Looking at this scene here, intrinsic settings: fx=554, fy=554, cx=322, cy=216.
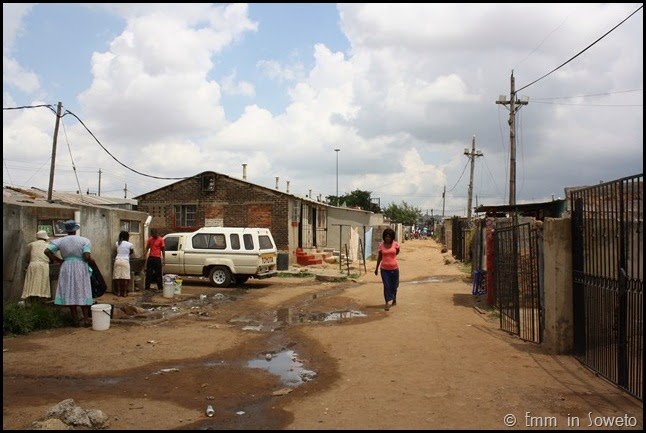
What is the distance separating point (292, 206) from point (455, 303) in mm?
15879

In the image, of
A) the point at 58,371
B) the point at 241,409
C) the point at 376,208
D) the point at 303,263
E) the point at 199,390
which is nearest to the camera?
the point at 241,409

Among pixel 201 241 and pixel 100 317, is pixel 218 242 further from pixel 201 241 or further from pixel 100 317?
pixel 100 317

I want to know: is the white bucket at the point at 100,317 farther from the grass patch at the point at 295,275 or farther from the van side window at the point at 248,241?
the grass patch at the point at 295,275

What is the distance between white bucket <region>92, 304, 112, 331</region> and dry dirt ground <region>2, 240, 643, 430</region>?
14 centimetres

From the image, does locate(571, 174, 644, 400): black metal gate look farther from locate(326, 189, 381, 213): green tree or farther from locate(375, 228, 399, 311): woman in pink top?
locate(326, 189, 381, 213): green tree

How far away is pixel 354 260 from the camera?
1247 inches

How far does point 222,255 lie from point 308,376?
11557 millimetres

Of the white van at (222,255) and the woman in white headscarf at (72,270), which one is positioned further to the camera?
the white van at (222,255)

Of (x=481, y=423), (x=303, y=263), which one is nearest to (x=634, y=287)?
(x=481, y=423)

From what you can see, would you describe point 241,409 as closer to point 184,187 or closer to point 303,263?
point 303,263

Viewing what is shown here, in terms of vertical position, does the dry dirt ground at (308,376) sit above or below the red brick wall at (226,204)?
below

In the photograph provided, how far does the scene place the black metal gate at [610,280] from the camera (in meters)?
5.61

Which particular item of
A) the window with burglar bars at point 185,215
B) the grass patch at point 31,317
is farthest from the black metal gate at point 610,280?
the window with burglar bars at point 185,215

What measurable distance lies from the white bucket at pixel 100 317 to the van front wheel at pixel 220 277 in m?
8.20
